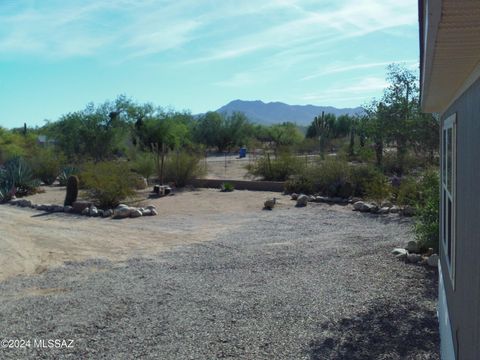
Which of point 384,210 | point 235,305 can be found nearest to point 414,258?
point 235,305

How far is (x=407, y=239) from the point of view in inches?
499

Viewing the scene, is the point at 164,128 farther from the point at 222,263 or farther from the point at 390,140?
the point at 222,263

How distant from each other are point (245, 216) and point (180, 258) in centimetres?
681

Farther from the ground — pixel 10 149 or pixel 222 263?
pixel 10 149

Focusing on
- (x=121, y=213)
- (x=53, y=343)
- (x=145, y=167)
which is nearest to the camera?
(x=53, y=343)

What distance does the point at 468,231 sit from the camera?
3133 millimetres

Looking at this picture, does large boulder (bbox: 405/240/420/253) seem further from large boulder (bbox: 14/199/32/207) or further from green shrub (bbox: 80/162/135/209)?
large boulder (bbox: 14/199/32/207)

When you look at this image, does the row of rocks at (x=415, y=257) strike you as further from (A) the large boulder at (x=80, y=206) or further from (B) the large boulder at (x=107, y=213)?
(A) the large boulder at (x=80, y=206)

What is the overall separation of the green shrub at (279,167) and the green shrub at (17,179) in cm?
998

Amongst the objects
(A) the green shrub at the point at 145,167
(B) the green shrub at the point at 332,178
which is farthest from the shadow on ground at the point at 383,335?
(A) the green shrub at the point at 145,167

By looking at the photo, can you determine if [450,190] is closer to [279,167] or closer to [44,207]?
[44,207]

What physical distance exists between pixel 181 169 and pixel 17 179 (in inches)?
277

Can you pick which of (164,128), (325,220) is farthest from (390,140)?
(164,128)

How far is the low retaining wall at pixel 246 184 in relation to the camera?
24.9 m
